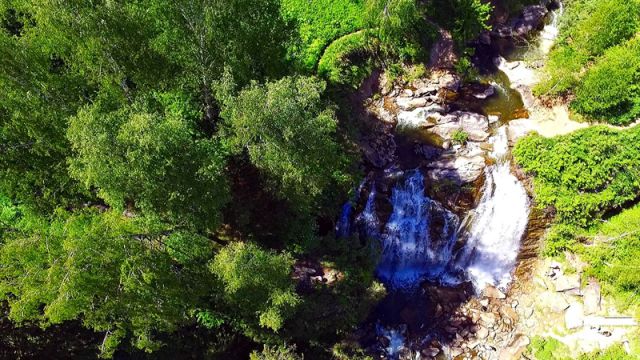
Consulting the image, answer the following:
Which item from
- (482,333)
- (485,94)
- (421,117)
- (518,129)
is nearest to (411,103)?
(421,117)

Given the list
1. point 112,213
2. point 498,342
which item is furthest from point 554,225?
point 112,213

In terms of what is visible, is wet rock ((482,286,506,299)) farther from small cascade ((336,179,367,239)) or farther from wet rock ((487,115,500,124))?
wet rock ((487,115,500,124))

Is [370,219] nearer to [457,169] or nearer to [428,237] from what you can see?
[428,237]

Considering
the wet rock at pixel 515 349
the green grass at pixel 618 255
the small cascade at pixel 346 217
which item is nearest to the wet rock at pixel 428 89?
the small cascade at pixel 346 217

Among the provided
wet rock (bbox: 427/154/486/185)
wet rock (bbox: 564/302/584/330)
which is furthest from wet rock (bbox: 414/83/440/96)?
wet rock (bbox: 564/302/584/330)

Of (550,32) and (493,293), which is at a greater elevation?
(550,32)
